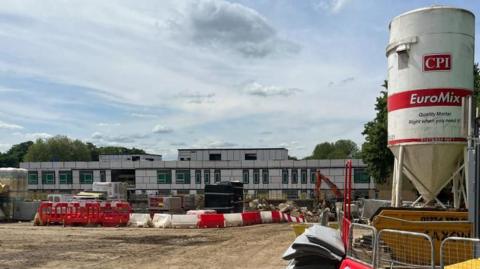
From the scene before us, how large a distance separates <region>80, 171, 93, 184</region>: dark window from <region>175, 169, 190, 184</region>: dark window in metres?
16.7

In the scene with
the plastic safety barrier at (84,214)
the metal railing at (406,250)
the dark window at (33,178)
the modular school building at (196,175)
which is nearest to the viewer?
the metal railing at (406,250)

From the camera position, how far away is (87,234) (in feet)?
77.4

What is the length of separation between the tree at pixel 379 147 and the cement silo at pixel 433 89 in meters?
22.0

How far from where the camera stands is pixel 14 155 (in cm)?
17450

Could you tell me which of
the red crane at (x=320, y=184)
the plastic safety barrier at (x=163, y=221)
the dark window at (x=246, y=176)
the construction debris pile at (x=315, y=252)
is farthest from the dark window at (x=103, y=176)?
the construction debris pile at (x=315, y=252)

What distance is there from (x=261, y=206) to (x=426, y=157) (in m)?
35.6

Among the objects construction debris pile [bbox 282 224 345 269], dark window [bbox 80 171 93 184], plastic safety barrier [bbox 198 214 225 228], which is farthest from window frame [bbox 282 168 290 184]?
construction debris pile [bbox 282 224 345 269]

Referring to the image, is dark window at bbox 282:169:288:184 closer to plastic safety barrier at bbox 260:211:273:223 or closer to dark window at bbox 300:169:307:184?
dark window at bbox 300:169:307:184

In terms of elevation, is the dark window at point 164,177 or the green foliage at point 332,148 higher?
the green foliage at point 332,148

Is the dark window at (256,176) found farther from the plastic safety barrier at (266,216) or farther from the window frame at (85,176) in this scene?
the plastic safety barrier at (266,216)

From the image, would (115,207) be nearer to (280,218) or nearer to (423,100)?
(280,218)

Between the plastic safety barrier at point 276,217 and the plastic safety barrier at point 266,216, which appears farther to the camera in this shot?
the plastic safety barrier at point 276,217

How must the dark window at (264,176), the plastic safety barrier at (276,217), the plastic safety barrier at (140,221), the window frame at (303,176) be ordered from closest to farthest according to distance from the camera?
the plastic safety barrier at (140,221), the plastic safety barrier at (276,217), the window frame at (303,176), the dark window at (264,176)

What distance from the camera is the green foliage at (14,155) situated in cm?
16427
